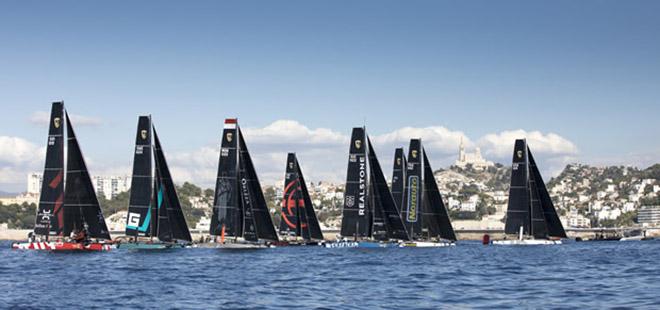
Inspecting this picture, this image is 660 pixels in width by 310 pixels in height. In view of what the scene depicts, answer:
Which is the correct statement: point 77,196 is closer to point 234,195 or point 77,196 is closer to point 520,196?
point 234,195

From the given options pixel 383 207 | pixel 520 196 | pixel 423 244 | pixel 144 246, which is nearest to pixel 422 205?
pixel 423 244

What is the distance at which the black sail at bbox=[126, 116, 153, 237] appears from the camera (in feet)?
226

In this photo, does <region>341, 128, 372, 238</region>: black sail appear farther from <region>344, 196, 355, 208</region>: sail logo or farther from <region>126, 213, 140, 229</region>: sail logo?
<region>126, 213, 140, 229</region>: sail logo

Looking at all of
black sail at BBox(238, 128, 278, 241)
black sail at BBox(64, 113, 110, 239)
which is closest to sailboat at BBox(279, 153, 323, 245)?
black sail at BBox(238, 128, 278, 241)

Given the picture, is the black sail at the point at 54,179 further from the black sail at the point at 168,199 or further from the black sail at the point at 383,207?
the black sail at the point at 383,207

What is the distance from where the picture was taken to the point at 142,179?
6900 centimetres

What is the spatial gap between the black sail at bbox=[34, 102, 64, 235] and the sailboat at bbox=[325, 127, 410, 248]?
82.5 feet

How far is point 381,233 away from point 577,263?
26129mm

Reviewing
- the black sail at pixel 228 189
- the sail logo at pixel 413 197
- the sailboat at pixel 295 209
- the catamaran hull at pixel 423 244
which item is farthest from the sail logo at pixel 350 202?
the black sail at pixel 228 189

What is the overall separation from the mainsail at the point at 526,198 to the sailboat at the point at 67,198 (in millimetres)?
41022

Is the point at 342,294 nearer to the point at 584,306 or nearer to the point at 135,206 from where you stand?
the point at 584,306

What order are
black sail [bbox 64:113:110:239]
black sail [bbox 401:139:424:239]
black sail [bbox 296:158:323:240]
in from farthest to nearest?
1. black sail [bbox 296:158:323:240]
2. black sail [bbox 401:139:424:239]
3. black sail [bbox 64:113:110:239]

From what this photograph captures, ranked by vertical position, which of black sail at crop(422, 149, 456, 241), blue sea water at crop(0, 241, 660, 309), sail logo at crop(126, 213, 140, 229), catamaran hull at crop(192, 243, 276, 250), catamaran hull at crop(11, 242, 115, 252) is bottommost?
blue sea water at crop(0, 241, 660, 309)

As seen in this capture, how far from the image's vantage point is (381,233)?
263ft
